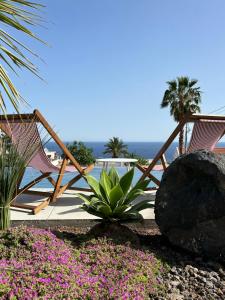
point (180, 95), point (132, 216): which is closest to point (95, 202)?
point (132, 216)

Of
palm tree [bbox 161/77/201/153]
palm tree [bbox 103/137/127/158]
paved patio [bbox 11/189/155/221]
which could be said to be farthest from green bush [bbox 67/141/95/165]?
paved patio [bbox 11/189/155/221]

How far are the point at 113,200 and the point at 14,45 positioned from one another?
1.56 metres

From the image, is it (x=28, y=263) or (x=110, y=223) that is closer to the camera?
(x=28, y=263)

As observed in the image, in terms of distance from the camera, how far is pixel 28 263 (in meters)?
2.38

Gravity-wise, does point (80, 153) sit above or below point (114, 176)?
below

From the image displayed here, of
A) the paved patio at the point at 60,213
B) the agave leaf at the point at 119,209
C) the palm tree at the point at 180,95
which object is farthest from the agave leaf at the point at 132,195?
the palm tree at the point at 180,95

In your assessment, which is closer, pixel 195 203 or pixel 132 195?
pixel 195 203

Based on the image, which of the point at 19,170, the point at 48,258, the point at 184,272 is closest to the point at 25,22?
the point at 19,170

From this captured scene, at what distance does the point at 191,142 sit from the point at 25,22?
9.89 feet

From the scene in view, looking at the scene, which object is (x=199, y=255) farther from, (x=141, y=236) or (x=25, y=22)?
(x=25, y=22)

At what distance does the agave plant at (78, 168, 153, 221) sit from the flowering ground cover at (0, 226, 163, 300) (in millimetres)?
334

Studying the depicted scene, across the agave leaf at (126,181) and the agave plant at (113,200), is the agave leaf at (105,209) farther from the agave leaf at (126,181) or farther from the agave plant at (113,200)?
the agave leaf at (126,181)

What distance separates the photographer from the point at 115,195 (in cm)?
323

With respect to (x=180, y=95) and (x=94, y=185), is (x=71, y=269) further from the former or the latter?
(x=180, y=95)
